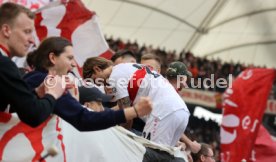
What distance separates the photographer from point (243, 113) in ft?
24.4

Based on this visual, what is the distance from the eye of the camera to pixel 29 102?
302 centimetres

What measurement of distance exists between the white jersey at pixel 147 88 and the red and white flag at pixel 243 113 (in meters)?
2.44

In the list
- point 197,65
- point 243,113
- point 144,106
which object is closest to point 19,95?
point 144,106

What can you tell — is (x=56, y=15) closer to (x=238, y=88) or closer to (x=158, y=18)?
(x=238, y=88)

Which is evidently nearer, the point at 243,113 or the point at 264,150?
the point at 243,113

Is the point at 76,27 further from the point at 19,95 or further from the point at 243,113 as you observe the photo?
the point at 19,95

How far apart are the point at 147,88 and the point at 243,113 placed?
2911 mm

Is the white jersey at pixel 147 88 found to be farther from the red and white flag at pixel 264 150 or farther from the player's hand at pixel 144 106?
the red and white flag at pixel 264 150

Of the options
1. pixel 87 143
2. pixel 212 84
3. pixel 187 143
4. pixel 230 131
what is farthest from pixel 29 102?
pixel 212 84

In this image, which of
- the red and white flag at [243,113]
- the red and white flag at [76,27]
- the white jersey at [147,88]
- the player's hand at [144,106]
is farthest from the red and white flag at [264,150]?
the player's hand at [144,106]

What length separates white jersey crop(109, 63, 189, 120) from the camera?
4707mm

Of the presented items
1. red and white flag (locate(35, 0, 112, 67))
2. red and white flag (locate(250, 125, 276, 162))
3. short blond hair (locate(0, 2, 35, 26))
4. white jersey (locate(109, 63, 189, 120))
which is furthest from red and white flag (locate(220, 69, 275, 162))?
short blond hair (locate(0, 2, 35, 26))

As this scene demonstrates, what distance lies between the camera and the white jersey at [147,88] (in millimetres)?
4707

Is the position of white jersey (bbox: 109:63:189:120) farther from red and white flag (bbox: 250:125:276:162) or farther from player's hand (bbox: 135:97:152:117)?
red and white flag (bbox: 250:125:276:162)
